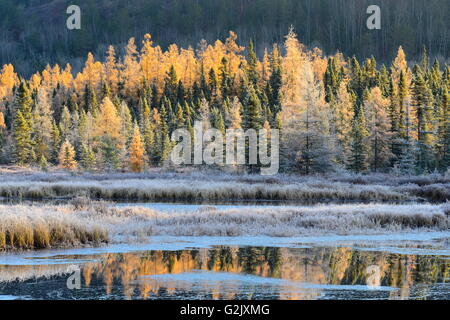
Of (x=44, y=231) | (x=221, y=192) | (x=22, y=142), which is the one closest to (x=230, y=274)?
Answer: (x=44, y=231)

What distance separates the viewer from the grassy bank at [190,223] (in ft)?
54.1

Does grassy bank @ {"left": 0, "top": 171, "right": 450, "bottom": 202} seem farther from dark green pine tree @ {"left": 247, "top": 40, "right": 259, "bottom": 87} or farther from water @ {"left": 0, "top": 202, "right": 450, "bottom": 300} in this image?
dark green pine tree @ {"left": 247, "top": 40, "right": 259, "bottom": 87}

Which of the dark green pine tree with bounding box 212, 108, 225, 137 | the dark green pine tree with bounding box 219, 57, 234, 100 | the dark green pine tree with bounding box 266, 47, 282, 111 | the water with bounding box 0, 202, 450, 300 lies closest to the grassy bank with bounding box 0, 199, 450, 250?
the water with bounding box 0, 202, 450, 300

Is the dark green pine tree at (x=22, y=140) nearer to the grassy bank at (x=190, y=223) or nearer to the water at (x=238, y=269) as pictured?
the grassy bank at (x=190, y=223)

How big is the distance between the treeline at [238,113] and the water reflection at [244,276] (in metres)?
34.5

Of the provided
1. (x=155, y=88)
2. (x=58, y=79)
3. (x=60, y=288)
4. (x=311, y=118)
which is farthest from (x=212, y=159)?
(x=58, y=79)

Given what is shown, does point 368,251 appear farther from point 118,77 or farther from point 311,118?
point 118,77

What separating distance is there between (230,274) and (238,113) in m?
55.2

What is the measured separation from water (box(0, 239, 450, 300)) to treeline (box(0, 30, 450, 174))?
3427 centimetres

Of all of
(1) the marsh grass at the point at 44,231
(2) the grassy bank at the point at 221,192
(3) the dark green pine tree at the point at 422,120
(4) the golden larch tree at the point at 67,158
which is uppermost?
(3) the dark green pine tree at the point at 422,120

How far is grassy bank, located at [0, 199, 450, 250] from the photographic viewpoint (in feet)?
54.1

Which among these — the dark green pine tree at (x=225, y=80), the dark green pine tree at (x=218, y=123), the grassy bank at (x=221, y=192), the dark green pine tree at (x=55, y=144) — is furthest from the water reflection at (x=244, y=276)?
the dark green pine tree at (x=225, y=80)
